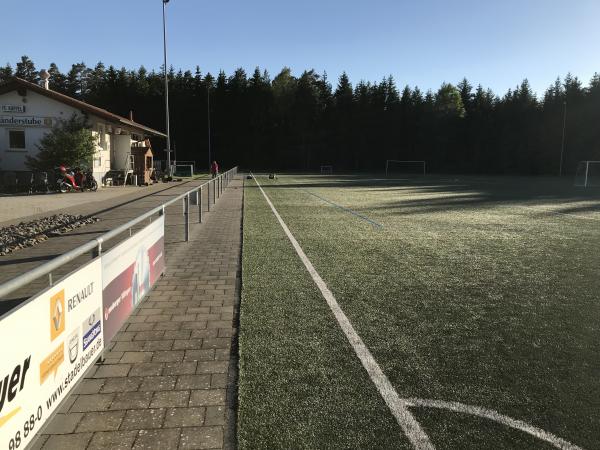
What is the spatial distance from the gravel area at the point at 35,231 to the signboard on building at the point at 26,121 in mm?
16055

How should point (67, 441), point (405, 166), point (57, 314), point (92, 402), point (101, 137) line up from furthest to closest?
1. point (405, 166)
2. point (101, 137)
3. point (92, 402)
4. point (67, 441)
5. point (57, 314)

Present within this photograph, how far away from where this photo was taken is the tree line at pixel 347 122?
265ft

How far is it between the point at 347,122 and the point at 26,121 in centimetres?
6498

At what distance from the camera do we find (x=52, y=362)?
280cm

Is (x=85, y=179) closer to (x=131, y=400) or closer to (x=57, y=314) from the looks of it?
(x=131, y=400)

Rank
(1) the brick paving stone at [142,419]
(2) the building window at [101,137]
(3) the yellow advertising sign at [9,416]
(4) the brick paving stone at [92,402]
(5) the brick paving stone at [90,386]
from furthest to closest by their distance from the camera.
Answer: (2) the building window at [101,137], (5) the brick paving stone at [90,386], (4) the brick paving stone at [92,402], (1) the brick paving stone at [142,419], (3) the yellow advertising sign at [9,416]

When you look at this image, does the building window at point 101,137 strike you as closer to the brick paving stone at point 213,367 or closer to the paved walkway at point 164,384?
the paved walkway at point 164,384

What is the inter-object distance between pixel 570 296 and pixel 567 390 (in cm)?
298

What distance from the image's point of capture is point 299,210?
1733 cm

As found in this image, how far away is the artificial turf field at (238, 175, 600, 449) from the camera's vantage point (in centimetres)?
311

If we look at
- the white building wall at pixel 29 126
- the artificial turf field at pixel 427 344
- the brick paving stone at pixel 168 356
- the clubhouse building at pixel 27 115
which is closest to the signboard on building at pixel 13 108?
the clubhouse building at pixel 27 115

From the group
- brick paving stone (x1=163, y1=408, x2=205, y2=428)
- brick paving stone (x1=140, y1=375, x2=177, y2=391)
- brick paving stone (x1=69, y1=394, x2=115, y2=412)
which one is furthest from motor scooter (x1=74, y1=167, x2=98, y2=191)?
brick paving stone (x1=163, y1=408, x2=205, y2=428)

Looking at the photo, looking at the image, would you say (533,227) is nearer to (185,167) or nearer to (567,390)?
(567,390)

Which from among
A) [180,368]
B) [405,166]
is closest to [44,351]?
[180,368]
